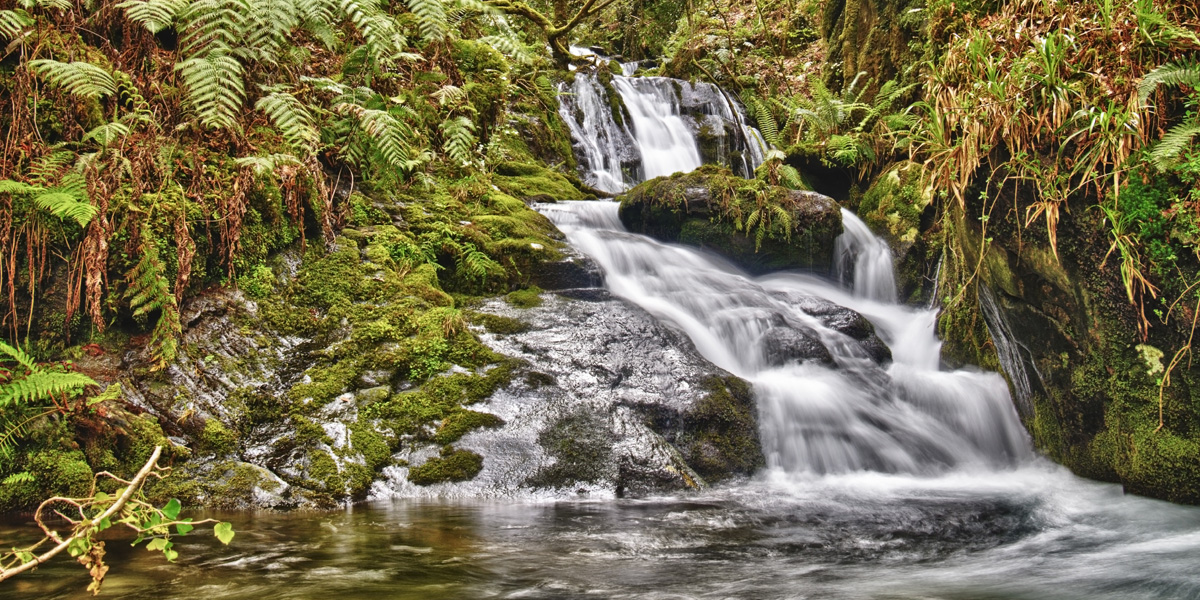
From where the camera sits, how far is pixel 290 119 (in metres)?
5.10

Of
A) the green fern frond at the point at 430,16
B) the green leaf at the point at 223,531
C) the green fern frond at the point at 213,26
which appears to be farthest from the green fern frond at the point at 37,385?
the green fern frond at the point at 430,16

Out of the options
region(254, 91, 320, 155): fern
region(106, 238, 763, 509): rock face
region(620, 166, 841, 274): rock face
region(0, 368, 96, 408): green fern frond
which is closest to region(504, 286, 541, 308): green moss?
region(106, 238, 763, 509): rock face

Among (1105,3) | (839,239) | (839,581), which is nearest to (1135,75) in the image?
(1105,3)

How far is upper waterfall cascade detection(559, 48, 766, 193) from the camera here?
1186 centimetres

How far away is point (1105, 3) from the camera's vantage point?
3.81 metres

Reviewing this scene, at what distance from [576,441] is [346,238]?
2762 mm

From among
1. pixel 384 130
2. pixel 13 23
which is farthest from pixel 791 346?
pixel 13 23

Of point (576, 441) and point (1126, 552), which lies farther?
point (576, 441)

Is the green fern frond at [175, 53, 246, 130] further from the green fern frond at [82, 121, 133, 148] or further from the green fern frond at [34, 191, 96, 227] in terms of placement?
the green fern frond at [34, 191, 96, 227]

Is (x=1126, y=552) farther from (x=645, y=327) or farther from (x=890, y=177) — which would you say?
(x=890, y=177)

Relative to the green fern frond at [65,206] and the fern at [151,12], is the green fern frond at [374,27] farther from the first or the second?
the green fern frond at [65,206]

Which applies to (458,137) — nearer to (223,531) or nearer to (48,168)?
(48,168)

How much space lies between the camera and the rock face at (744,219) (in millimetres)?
8406

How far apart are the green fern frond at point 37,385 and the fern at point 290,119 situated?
2.37 metres
